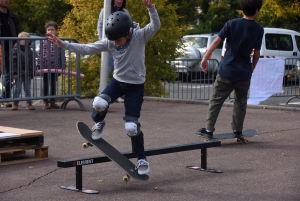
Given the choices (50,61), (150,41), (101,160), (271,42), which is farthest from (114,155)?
(271,42)

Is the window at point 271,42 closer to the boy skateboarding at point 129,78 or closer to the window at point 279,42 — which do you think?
the window at point 279,42

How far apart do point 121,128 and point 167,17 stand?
201 inches

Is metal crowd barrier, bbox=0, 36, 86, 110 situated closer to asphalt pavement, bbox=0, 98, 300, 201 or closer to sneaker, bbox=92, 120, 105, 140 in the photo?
asphalt pavement, bbox=0, 98, 300, 201

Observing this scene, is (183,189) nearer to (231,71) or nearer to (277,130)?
(231,71)

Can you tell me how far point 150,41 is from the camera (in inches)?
576

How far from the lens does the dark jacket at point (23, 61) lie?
38.7 feet

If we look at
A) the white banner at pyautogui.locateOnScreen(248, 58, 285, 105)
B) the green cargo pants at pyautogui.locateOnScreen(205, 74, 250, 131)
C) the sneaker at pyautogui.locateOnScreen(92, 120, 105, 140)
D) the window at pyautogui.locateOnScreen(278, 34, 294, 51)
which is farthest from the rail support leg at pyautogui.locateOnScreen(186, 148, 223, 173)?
the window at pyautogui.locateOnScreen(278, 34, 294, 51)

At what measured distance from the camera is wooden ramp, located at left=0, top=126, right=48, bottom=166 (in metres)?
7.46

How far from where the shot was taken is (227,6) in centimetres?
3559

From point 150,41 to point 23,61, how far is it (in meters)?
3.54

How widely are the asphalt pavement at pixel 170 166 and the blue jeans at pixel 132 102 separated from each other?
392 millimetres

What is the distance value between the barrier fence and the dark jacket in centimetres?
A: 428

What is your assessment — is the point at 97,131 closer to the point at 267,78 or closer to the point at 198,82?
the point at 267,78

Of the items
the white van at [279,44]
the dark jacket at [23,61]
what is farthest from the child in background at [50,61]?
the white van at [279,44]
